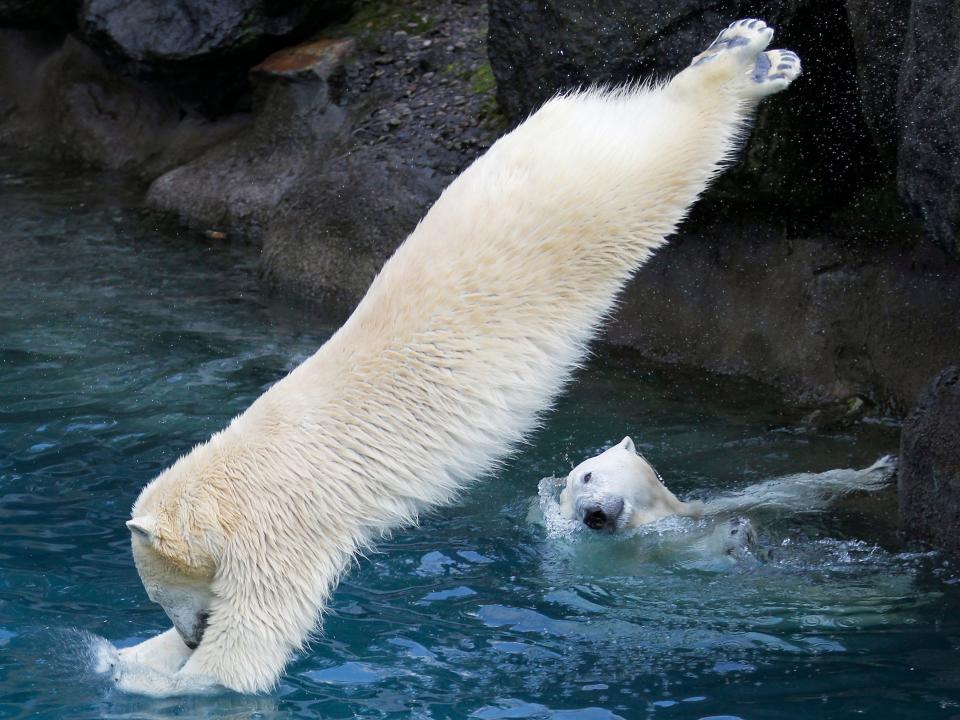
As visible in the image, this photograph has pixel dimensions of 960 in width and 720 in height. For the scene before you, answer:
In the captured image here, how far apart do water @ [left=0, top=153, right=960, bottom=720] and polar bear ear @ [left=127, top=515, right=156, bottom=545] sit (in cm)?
57

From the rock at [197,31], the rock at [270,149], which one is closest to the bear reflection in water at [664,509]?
the rock at [270,149]

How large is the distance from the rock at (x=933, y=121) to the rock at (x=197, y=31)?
613 cm

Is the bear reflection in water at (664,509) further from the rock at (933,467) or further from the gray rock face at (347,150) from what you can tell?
the gray rock face at (347,150)

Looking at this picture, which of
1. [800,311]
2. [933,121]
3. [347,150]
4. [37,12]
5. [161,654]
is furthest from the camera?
[37,12]

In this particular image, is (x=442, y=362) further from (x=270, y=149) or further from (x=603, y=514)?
(x=270, y=149)

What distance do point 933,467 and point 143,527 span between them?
8.97 feet

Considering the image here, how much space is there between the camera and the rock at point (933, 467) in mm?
4289

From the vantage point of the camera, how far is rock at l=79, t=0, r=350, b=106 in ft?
30.8

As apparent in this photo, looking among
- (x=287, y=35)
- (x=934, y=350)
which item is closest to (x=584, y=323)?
(x=934, y=350)

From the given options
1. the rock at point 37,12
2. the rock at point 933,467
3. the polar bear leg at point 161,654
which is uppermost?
the rock at point 37,12

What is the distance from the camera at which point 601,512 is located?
4648 millimetres

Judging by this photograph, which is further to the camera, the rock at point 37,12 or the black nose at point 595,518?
the rock at point 37,12

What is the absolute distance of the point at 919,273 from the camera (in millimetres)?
5844

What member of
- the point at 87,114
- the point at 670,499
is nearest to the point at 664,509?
the point at 670,499
